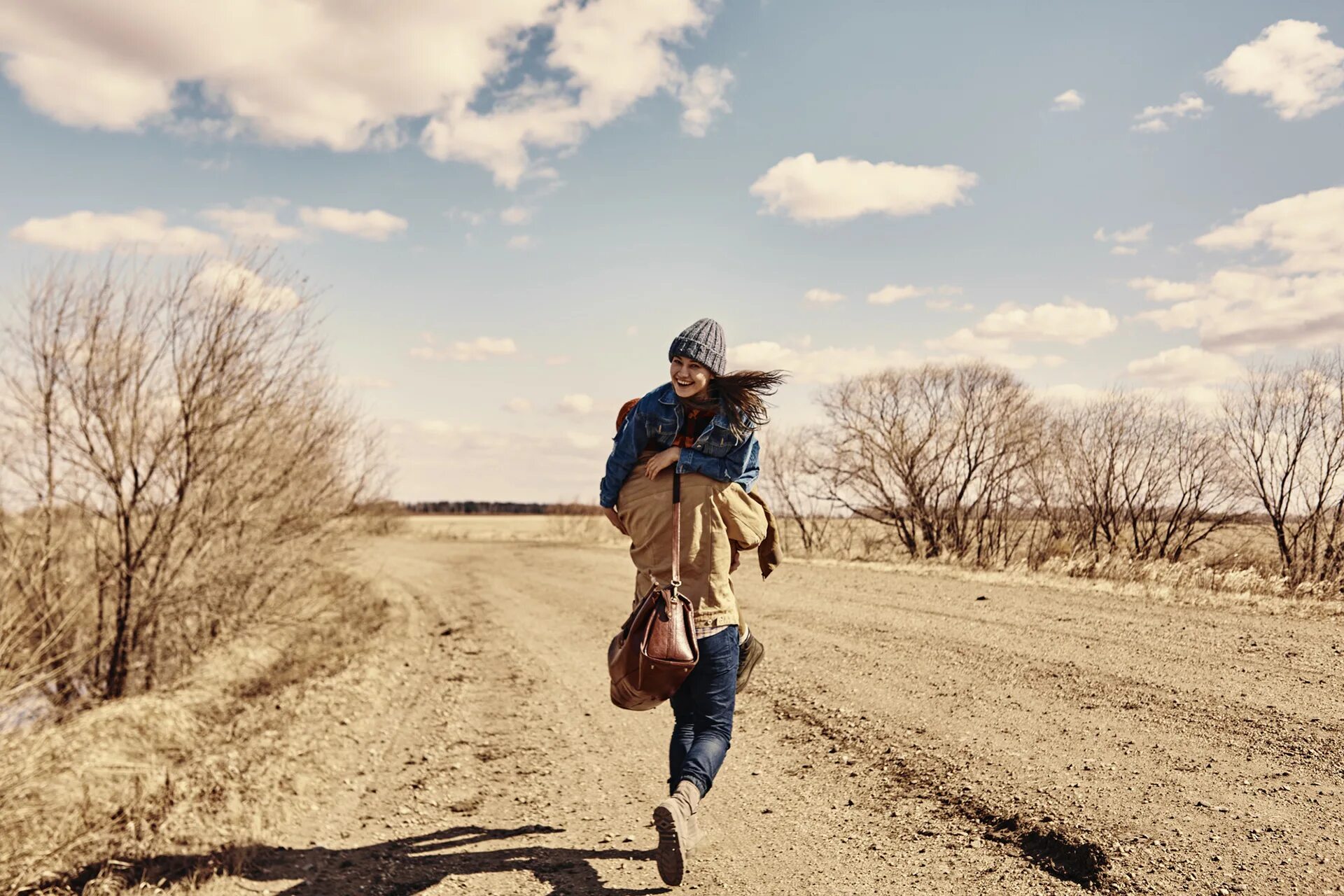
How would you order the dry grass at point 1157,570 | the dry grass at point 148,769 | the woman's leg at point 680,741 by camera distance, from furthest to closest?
the dry grass at point 1157,570, the dry grass at point 148,769, the woman's leg at point 680,741

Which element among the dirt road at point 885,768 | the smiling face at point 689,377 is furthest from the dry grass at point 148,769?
the smiling face at point 689,377

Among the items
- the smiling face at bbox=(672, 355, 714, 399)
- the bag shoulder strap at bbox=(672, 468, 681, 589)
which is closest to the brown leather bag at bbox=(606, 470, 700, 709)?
the bag shoulder strap at bbox=(672, 468, 681, 589)

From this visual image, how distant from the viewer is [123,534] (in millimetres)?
10406

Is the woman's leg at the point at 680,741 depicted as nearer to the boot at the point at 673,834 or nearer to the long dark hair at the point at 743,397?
the boot at the point at 673,834

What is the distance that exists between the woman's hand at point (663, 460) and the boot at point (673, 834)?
1346 millimetres

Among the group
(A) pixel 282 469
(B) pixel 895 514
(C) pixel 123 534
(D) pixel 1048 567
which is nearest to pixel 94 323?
(C) pixel 123 534

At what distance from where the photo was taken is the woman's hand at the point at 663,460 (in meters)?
3.55

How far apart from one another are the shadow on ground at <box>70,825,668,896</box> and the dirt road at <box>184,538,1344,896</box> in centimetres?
2

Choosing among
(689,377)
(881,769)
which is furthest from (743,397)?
(881,769)

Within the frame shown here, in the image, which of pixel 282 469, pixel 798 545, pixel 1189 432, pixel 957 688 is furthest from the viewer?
pixel 798 545

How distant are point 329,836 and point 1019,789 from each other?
13.0 ft

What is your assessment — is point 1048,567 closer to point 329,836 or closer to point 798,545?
point 798,545

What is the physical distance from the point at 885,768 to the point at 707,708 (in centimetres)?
199

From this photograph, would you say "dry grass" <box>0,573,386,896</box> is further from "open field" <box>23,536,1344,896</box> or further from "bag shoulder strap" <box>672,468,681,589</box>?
"bag shoulder strap" <box>672,468,681,589</box>
